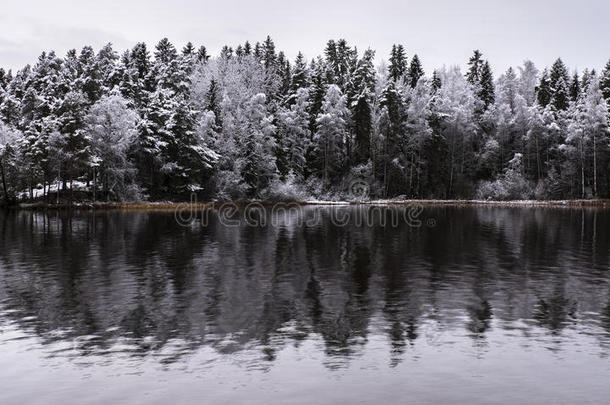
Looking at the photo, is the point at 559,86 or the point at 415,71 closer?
the point at 559,86

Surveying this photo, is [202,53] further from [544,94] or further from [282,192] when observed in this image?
[544,94]

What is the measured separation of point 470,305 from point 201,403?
445 inches

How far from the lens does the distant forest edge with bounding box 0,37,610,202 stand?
79500 mm

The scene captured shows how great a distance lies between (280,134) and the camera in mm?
100500

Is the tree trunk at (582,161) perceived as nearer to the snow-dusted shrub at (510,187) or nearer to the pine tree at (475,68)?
the snow-dusted shrub at (510,187)

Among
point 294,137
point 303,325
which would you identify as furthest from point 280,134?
point 303,325

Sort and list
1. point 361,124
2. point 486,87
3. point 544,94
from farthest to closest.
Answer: point 486,87 < point 544,94 < point 361,124

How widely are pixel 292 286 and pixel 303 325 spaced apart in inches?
228

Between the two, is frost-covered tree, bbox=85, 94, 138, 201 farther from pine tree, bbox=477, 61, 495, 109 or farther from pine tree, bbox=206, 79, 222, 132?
pine tree, bbox=477, 61, 495, 109

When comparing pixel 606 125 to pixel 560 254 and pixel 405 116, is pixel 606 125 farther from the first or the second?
pixel 560 254

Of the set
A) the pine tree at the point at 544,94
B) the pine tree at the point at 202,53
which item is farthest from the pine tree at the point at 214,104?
the pine tree at the point at 544,94

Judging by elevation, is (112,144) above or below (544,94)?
below

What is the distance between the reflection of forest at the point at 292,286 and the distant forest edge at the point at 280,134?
42.1m

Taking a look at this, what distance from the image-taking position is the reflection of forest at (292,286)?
15.8m
